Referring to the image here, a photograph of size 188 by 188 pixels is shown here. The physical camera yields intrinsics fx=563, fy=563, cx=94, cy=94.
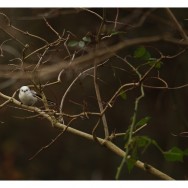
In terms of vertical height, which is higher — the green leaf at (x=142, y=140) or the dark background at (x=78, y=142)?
the green leaf at (x=142, y=140)

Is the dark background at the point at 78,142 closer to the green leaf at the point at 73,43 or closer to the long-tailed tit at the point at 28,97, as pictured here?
the long-tailed tit at the point at 28,97

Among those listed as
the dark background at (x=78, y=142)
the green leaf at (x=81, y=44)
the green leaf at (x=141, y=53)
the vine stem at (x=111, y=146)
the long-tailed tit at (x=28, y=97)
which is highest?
the green leaf at (x=81, y=44)

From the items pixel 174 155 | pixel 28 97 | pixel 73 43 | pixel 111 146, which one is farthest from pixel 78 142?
pixel 174 155

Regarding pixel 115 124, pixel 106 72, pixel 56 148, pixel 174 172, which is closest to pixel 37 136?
pixel 56 148

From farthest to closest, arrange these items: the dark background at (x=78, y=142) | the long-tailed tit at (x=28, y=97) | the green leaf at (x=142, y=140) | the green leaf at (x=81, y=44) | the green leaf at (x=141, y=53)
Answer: the dark background at (x=78, y=142)
the long-tailed tit at (x=28, y=97)
the green leaf at (x=81, y=44)
the green leaf at (x=141, y=53)
the green leaf at (x=142, y=140)

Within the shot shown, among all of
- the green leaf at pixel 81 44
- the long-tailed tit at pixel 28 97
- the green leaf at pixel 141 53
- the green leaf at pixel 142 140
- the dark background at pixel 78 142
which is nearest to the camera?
the green leaf at pixel 142 140

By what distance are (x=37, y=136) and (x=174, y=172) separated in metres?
1.22

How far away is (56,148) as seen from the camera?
13.5 ft

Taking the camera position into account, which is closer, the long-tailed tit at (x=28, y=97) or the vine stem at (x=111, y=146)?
the vine stem at (x=111, y=146)

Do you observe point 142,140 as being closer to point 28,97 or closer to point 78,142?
point 28,97

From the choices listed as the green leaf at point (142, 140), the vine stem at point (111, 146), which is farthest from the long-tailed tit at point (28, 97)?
the green leaf at point (142, 140)

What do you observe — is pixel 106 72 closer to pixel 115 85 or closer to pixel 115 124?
pixel 115 85

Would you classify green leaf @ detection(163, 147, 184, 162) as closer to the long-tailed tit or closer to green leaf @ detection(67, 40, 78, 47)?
green leaf @ detection(67, 40, 78, 47)

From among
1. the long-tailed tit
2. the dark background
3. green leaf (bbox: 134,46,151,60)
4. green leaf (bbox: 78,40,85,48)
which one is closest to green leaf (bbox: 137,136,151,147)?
green leaf (bbox: 134,46,151,60)
